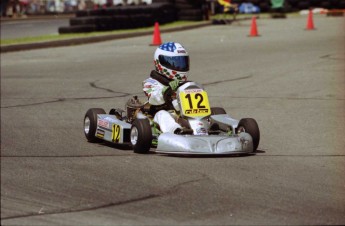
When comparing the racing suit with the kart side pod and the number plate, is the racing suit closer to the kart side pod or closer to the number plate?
the number plate

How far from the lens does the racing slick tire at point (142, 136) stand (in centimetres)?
813

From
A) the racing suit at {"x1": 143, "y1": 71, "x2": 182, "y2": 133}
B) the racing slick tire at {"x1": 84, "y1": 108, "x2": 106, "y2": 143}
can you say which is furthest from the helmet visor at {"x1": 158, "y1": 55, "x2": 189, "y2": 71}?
the racing slick tire at {"x1": 84, "y1": 108, "x2": 106, "y2": 143}

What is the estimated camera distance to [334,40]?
74.0 feet

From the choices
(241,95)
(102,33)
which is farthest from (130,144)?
(102,33)

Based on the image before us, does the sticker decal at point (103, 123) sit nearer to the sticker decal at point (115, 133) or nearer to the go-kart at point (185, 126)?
the go-kart at point (185, 126)

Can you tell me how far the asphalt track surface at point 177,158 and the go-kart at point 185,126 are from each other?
0.42 ft

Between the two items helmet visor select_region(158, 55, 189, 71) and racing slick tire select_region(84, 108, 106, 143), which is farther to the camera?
racing slick tire select_region(84, 108, 106, 143)

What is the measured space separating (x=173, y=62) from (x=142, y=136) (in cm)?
112

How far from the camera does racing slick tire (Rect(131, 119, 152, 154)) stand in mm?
8133

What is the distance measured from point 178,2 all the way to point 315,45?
1142 cm

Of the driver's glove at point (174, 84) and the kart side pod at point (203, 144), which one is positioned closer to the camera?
the kart side pod at point (203, 144)

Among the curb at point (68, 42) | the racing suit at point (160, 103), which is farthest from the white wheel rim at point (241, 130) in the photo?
the curb at point (68, 42)

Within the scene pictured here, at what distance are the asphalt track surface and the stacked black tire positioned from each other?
26.2 ft

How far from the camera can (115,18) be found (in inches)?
1041
